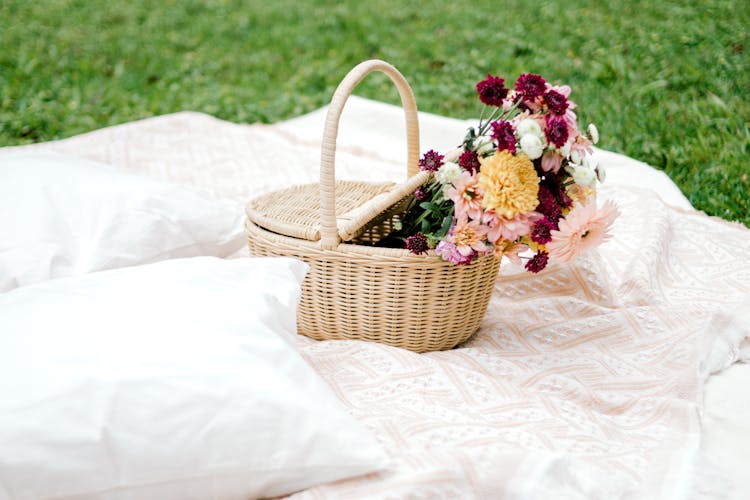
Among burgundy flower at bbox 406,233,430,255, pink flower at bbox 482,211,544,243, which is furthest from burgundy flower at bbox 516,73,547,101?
burgundy flower at bbox 406,233,430,255

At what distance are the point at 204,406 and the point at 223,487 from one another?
124 mm

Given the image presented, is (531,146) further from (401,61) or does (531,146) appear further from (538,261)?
(401,61)

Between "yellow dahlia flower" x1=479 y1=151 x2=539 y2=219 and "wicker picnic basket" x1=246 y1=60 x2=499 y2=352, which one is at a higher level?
"yellow dahlia flower" x1=479 y1=151 x2=539 y2=219

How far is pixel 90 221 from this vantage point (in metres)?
1.90

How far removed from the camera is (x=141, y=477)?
3.67ft

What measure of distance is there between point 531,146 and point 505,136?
0.05m

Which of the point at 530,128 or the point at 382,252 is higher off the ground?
the point at 530,128

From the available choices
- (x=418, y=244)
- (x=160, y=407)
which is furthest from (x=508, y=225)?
(x=160, y=407)

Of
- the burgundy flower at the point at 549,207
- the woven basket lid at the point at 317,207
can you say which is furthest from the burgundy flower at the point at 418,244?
the burgundy flower at the point at 549,207

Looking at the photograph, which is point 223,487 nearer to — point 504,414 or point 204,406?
point 204,406

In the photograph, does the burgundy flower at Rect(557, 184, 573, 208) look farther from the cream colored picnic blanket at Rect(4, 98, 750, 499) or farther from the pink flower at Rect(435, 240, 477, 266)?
the cream colored picnic blanket at Rect(4, 98, 750, 499)

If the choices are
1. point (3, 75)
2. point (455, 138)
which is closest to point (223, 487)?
point (455, 138)

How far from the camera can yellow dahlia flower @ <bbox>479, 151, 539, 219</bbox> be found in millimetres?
1491

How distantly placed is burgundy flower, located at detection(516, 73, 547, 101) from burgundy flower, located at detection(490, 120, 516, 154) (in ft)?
0.27
